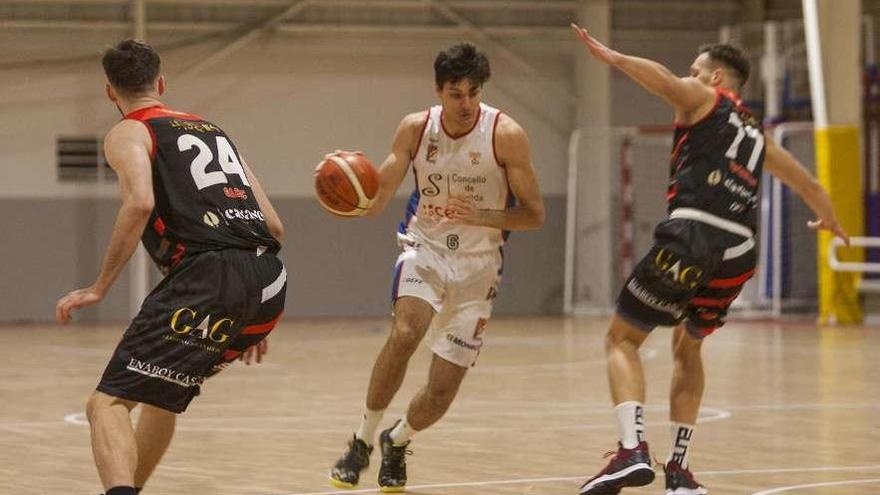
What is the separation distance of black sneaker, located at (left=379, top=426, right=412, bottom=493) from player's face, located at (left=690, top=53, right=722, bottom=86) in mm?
2157

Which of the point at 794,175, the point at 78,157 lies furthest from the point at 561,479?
the point at 78,157

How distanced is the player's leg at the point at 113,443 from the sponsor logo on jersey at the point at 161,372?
0.44 ft

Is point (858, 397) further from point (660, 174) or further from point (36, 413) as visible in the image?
point (660, 174)

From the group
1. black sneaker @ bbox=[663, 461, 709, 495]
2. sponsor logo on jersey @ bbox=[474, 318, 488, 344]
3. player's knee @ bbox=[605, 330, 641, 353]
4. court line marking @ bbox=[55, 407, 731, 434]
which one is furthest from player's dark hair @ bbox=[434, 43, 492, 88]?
court line marking @ bbox=[55, 407, 731, 434]

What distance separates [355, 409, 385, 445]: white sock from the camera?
23.3 feet

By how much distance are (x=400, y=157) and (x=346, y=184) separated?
520 millimetres

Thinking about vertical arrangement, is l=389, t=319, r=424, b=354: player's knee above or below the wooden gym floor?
above

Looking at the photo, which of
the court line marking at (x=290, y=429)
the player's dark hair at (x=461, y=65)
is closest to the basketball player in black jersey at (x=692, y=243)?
the player's dark hair at (x=461, y=65)

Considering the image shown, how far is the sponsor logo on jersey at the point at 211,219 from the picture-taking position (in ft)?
17.8

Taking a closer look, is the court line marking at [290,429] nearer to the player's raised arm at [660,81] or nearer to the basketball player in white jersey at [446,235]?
the basketball player in white jersey at [446,235]

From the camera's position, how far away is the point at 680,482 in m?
6.57

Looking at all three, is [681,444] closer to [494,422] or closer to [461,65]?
[461,65]

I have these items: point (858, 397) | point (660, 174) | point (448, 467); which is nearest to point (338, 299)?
point (660, 174)

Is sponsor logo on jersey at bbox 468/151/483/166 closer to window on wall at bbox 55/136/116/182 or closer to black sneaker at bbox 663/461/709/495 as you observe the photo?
black sneaker at bbox 663/461/709/495
